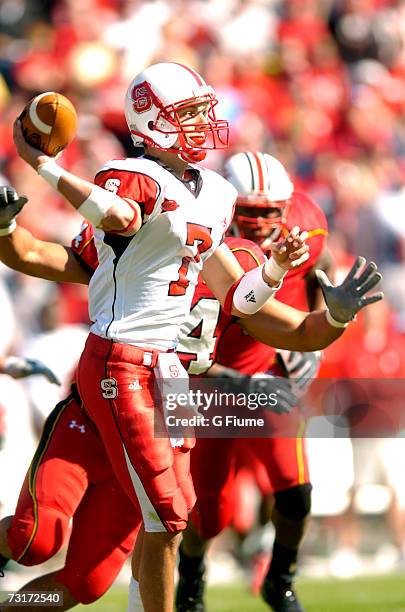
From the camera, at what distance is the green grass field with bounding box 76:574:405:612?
20.7 feet

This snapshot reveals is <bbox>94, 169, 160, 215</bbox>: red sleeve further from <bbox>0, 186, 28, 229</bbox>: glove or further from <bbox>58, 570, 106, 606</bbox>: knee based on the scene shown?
<bbox>58, 570, 106, 606</bbox>: knee

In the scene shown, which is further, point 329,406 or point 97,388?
point 329,406

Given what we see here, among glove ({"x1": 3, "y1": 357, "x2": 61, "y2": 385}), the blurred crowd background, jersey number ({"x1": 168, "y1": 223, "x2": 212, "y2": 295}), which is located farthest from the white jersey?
the blurred crowd background

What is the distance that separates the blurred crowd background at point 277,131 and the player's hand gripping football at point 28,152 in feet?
8.63

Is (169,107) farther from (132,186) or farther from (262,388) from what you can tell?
(262,388)

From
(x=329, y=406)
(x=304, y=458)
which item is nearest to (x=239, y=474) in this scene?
(x=329, y=406)

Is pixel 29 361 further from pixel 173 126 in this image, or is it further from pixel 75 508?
pixel 173 126

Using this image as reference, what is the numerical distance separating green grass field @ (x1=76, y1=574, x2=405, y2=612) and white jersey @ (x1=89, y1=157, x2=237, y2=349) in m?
2.45

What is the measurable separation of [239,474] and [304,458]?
2678 millimetres

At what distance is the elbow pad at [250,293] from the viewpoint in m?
4.41

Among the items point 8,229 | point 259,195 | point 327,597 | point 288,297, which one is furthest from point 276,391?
point 327,597

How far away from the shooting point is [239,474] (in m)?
8.17

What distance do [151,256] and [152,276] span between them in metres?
0.06

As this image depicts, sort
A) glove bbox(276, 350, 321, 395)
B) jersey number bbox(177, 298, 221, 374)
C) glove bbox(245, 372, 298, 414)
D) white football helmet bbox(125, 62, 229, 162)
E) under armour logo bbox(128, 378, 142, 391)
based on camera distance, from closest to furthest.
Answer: under armour logo bbox(128, 378, 142, 391) → white football helmet bbox(125, 62, 229, 162) → jersey number bbox(177, 298, 221, 374) → glove bbox(245, 372, 298, 414) → glove bbox(276, 350, 321, 395)
